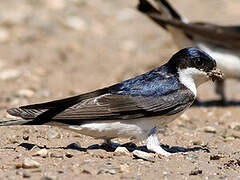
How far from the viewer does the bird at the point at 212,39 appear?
8.93 metres

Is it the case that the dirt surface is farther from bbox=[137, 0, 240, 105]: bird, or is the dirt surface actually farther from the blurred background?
bbox=[137, 0, 240, 105]: bird

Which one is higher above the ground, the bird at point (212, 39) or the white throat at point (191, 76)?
the bird at point (212, 39)

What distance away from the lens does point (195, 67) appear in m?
5.38

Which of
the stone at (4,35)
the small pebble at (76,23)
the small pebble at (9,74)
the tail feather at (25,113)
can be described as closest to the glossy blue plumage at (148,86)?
the tail feather at (25,113)

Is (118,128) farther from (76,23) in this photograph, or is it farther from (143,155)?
(76,23)

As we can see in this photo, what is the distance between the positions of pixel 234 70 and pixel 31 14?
5.08 metres

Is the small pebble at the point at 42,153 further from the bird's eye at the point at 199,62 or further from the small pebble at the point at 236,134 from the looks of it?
the small pebble at the point at 236,134

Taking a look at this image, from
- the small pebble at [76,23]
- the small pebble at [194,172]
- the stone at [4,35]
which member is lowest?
the small pebble at [194,172]

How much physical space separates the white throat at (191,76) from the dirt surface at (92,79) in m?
0.57

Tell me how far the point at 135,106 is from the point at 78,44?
672 centimetres

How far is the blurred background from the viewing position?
30.5ft

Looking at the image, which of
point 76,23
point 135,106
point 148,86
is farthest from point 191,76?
point 76,23

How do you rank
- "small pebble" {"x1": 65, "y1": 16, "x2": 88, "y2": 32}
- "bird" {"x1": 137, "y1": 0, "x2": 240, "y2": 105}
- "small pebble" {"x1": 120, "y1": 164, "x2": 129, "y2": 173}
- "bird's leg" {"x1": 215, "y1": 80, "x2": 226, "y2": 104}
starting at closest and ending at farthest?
1. "small pebble" {"x1": 120, "y1": 164, "x2": 129, "y2": 173}
2. "bird" {"x1": 137, "y1": 0, "x2": 240, "y2": 105}
3. "bird's leg" {"x1": 215, "y1": 80, "x2": 226, "y2": 104}
4. "small pebble" {"x1": 65, "y1": 16, "x2": 88, "y2": 32}

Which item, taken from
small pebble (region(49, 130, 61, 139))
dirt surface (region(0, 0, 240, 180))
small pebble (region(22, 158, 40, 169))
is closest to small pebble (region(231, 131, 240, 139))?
dirt surface (region(0, 0, 240, 180))
